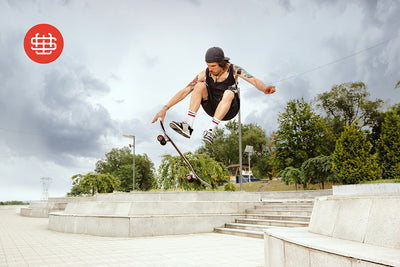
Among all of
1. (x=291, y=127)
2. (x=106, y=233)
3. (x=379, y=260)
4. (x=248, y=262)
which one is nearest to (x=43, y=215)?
(x=106, y=233)

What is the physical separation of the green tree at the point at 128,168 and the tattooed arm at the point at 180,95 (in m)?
38.5

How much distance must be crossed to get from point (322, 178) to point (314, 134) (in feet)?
27.4

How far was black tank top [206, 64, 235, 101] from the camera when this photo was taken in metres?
→ 10.0

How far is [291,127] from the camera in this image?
119 ft

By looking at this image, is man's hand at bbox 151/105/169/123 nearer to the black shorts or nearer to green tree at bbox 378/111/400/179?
the black shorts

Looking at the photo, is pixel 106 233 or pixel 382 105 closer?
pixel 106 233

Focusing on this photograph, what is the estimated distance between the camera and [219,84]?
10.1 m

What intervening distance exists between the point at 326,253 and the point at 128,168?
51760 mm

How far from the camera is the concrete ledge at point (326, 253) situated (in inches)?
110

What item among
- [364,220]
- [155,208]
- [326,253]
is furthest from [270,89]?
[326,253]

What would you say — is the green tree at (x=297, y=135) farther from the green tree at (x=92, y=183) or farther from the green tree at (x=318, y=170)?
the green tree at (x=92, y=183)

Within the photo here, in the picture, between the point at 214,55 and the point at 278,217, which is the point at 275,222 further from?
the point at 214,55

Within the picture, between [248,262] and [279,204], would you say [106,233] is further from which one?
[279,204]

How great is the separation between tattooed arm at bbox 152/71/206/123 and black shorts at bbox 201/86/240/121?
618 millimetres
